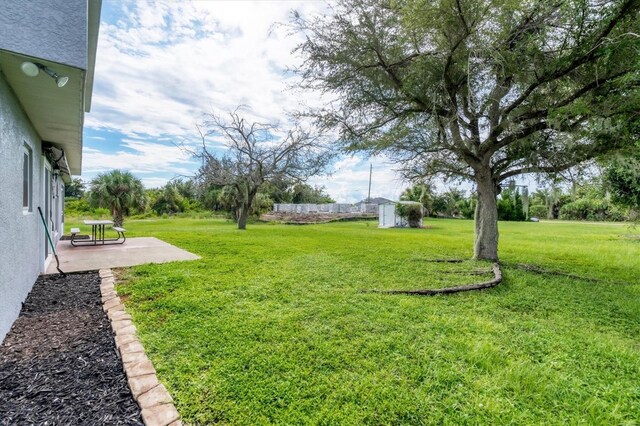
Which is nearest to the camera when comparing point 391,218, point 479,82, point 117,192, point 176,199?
point 479,82

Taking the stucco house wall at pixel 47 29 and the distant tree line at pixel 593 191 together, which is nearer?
the stucco house wall at pixel 47 29

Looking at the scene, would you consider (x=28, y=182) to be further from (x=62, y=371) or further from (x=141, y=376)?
(x=141, y=376)

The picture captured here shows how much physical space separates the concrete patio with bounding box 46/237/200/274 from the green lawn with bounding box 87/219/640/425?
3.96 ft

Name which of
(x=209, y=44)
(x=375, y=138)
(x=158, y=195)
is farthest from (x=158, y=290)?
(x=158, y=195)

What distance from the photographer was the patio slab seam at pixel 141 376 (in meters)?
2.14

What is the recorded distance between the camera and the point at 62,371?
2.75m

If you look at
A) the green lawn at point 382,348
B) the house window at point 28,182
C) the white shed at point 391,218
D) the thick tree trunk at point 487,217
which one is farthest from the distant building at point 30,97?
the white shed at point 391,218

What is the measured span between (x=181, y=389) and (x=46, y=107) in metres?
4.15

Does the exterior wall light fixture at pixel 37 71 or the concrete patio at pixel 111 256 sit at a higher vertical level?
the exterior wall light fixture at pixel 37 71

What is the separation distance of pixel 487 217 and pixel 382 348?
6605mm

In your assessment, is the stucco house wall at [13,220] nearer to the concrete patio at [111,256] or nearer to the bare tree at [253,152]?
the concrete patio at [111,256]

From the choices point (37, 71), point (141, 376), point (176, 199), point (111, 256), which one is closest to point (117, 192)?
point (111, 256)

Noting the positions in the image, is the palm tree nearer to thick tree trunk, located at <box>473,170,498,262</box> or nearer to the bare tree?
the bare tree

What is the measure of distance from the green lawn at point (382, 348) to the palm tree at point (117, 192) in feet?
43.2
